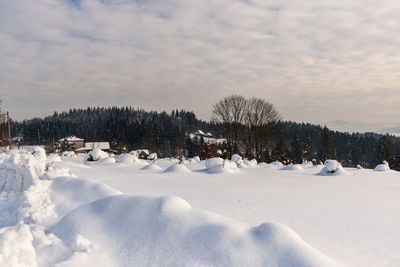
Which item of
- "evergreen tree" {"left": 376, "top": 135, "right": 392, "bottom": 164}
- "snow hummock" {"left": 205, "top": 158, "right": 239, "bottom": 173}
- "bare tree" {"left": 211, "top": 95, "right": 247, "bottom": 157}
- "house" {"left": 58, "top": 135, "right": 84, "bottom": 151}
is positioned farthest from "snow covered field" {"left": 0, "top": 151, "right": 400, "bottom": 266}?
"evergreen tree" {"left": 376, "top": 135, "right": 392, "bottom": 164}

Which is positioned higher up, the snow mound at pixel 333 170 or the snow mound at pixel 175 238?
the snow mound at pixel 175 238

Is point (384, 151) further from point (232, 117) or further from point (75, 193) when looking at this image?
point (75, 193)

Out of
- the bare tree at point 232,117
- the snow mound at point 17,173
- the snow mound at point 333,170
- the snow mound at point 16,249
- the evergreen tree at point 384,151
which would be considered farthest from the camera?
the evergreen tree at point 384,151

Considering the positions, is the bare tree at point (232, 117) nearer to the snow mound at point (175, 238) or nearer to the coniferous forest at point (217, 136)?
the coniferous forest at point (217, 136)

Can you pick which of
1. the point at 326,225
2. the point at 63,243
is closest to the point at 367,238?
the point at 326,225

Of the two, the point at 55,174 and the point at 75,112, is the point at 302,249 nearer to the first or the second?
the point at 55,174

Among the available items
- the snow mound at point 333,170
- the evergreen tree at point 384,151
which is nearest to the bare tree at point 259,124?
the snow mound at point 333,170

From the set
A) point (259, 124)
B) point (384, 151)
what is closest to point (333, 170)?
point (259, 124)

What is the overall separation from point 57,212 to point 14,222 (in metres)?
0.62

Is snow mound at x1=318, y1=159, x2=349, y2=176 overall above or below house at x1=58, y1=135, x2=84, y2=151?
above

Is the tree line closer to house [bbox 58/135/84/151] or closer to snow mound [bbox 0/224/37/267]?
house [bbox 58/135/84/151]

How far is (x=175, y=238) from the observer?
8.92 feet

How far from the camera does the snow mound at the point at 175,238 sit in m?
2.47

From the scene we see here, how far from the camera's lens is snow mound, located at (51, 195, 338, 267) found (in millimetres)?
2469
